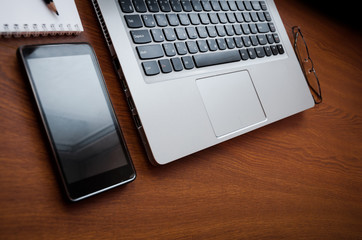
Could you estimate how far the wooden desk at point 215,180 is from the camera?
323 mm

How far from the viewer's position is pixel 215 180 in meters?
0.45

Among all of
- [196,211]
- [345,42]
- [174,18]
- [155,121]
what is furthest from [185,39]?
[345,42]

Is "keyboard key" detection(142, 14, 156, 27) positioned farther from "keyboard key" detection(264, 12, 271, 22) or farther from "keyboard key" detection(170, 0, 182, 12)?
"keyboard key" detection(264, 12, 271, 22)

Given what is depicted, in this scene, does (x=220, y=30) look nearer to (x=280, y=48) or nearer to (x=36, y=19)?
(x=280, y=48)

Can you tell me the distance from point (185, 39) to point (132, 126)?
0.54ft

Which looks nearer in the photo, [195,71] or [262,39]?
[195,71]

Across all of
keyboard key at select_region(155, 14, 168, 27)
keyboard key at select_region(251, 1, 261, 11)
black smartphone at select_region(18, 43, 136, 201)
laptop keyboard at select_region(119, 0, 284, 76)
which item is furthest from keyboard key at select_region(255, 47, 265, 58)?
black smartphone at select_region(18, 43, 136, 201)

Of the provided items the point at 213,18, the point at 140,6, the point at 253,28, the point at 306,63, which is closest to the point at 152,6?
the point at 140,6

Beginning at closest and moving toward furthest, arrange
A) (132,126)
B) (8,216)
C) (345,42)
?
1. (8,216)
2. (132,126)
3. (345,42)

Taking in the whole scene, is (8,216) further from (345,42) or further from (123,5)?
(345,42)

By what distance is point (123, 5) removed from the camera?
42 cm

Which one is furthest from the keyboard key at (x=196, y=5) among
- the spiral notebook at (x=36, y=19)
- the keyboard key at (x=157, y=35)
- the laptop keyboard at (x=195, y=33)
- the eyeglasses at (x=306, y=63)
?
the eyeglasses at (x=306, y=63)

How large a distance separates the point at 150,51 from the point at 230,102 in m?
0.16

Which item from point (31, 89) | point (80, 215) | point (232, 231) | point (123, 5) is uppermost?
point (123, 5)
